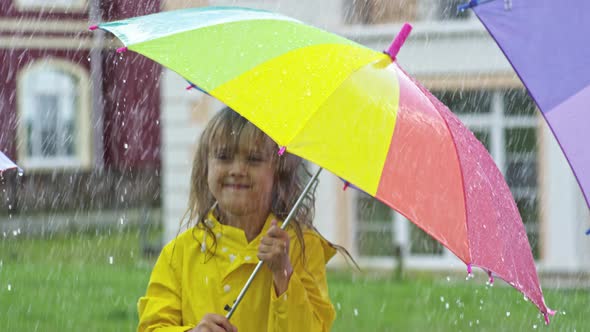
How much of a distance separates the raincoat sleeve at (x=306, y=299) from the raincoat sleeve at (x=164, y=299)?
0.29 m

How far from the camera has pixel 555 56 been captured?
3.42 metres

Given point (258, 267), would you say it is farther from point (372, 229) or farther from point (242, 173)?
point (372, 229)

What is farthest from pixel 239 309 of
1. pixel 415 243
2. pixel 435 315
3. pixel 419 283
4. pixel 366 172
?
pixel 415 243

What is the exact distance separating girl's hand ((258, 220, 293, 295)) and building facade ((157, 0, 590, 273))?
9.27 meters

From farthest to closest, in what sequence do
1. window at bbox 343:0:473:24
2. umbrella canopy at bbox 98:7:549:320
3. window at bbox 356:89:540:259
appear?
1. window at bbox 343:0:473:24
2. window at bbox 356:89:540:259
3. umbrella canopy at bbox 98:7:549:320

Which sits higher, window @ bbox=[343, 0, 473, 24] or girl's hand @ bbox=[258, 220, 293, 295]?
window @ bbox=[343, 0, 473, 24]

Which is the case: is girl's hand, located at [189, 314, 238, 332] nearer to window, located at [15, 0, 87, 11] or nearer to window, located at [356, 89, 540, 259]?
window, located at [356, 89, 540, 259]

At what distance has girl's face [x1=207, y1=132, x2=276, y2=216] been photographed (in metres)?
3.51

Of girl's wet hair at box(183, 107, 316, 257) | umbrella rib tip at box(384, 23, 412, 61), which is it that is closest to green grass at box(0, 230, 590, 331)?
girl's wet hair at box(183, 107, 316, 257)

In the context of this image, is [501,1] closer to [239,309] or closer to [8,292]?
[239,309]

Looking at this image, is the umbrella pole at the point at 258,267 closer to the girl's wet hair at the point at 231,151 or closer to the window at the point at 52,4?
the girl's wet hair at the point at 231,151

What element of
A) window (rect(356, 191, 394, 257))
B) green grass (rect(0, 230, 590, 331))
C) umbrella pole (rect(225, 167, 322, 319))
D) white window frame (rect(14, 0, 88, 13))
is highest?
white window frame (rect(14, 0, 88, 13))

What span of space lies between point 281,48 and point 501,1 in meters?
0.69

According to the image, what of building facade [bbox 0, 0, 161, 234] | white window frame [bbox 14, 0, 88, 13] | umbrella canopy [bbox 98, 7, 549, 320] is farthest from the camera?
white window frame [bbox 14, 0, 88, 13]
